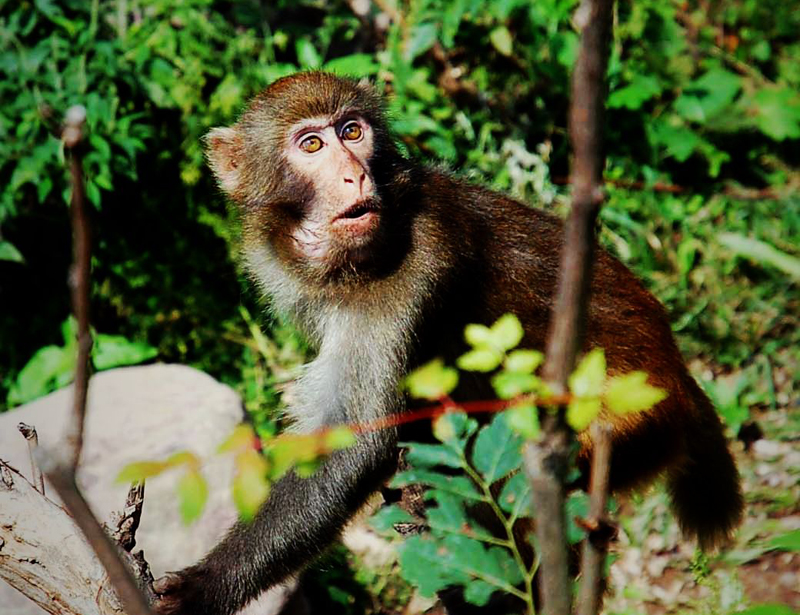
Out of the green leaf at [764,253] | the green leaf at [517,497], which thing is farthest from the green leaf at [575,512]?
the green leaf at [764,253]

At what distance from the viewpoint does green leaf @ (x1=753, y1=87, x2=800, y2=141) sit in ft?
23.8

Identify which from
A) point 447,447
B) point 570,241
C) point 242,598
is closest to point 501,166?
point 242,598

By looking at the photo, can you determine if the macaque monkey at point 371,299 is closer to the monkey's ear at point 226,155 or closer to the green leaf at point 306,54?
the monkey's ear at point 226,155

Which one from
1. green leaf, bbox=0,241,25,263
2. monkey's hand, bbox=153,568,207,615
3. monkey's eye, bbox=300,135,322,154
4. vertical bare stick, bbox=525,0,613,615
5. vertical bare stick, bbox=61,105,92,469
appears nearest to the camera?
vertical bare stick, bbox=525,0,613,615

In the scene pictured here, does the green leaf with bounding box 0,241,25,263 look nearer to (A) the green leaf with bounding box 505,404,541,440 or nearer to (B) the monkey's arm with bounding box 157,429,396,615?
(B) the monkey's arm with bounding box 157,429,396,615

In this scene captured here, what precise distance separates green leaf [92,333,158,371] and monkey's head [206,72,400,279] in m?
2.77

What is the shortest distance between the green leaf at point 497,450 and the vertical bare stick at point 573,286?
1.64 ft

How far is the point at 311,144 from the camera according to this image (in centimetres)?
413

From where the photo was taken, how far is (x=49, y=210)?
22.8 feet

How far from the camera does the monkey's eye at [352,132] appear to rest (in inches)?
166

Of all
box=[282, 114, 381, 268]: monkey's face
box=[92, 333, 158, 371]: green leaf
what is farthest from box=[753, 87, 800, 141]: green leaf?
box=[92, 333, 158, 371]: green leaf

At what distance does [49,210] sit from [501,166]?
3.33 metres

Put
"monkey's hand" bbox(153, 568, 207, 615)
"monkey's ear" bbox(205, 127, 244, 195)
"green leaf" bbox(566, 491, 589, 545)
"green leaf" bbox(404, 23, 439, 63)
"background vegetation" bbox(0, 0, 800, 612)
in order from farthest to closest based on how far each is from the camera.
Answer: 1. "green leaf" bbox(404, 23, 439, 63)
2. "background vegetation" bbox(0, 0, 800, 612)
3. "monkey's ear" bbox(205, 127, 244, 195)
4. "monkey's hand" bbox(153, 568, 207, 615)
5. "green leaf" bbox(566, 491, 589, 545)

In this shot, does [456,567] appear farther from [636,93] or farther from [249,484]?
[636,93]
